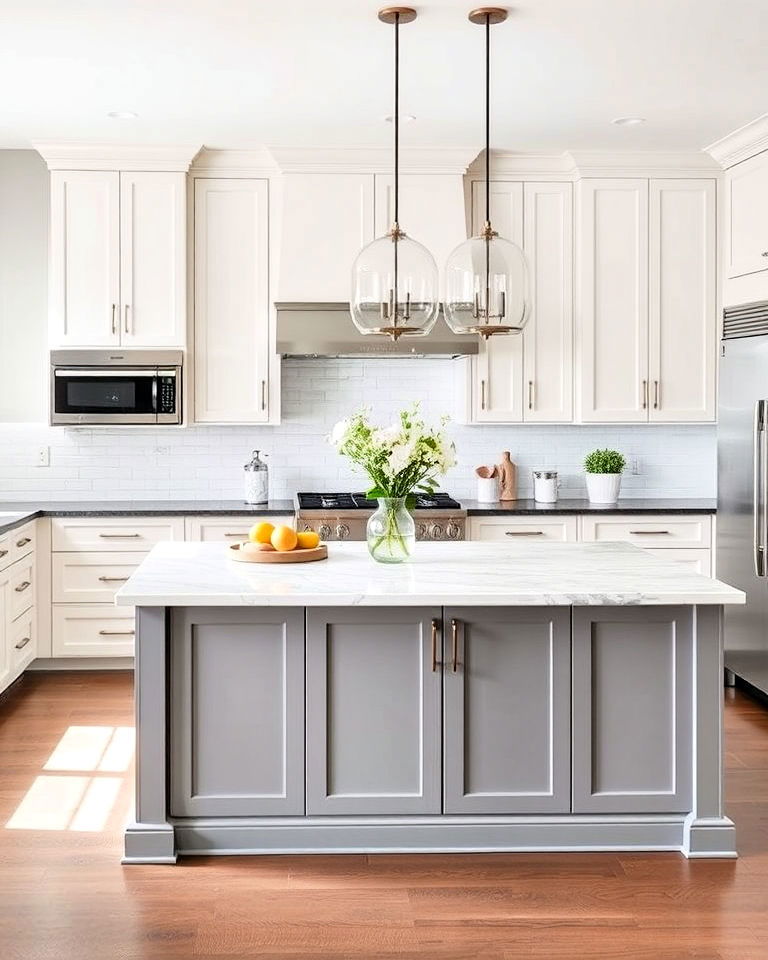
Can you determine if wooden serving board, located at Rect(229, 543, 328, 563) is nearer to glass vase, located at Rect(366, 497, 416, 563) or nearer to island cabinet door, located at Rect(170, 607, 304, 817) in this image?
glass vase, located at Rect(366, 497, 416, 563)

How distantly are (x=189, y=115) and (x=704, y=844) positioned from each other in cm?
373

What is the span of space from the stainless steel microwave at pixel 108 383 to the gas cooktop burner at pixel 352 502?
0.87 metres

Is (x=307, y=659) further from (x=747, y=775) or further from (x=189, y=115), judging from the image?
(x=189, y=115)

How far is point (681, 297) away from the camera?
579 cm

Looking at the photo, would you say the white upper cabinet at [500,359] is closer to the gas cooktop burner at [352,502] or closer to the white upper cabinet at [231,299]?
the gas cooktop burner at [352,502]

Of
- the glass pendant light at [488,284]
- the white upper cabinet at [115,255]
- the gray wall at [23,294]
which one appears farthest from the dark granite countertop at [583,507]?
the gray wall at [23,294]

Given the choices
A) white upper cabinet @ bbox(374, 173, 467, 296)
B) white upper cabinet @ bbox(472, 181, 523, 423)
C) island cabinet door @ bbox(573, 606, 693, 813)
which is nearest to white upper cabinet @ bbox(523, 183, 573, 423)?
white upper cabinet @ bbox(472, 181, 523, 423)

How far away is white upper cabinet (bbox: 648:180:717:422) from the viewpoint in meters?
5.77

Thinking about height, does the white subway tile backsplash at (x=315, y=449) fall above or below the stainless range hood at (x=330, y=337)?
below

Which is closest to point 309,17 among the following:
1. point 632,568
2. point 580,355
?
point 632,568

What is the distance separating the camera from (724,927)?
2.86 meters

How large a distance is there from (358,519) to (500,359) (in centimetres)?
118

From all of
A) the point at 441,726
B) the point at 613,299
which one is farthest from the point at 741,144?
the point at 441,726

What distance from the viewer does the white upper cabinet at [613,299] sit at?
5.75 m
